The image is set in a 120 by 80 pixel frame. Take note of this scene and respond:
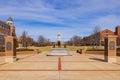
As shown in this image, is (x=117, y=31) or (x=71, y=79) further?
(x=117, y=31)

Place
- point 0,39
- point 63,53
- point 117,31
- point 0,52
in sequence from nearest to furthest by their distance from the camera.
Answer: point 0,52, point 63,53, point 0,39, point 117,31

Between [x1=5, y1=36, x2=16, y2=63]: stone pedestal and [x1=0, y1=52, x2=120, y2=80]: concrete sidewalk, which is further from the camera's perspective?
[x1=5, y1=36, x2=16, y2=63]: stone pedestal

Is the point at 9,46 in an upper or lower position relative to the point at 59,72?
upper

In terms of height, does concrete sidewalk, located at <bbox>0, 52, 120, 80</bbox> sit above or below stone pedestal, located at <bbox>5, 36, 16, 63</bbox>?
below

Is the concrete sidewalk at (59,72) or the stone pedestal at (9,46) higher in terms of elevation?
the stone pedestal at (9,46)

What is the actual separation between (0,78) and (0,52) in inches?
969

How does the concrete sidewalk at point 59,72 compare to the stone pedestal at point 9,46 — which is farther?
the stone pedestal at point 9,46

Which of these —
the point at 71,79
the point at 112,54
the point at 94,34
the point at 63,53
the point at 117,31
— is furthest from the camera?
the point at 117,31

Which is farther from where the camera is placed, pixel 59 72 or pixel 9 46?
pixel 9 46

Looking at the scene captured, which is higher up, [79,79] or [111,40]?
[111,40]

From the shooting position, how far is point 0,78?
12.2m

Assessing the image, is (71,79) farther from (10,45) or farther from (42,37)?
(42,37)

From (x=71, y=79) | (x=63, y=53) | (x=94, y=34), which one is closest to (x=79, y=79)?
(x=71, y=79)

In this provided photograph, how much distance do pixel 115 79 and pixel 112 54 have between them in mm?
12917
